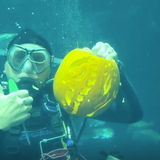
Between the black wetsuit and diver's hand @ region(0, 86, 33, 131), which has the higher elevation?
diver's hand @ region(0, 86, 33, 131)

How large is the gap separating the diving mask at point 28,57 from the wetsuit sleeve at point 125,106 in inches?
44.0

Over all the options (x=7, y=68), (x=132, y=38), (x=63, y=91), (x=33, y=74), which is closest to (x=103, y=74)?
(x=63, y=91)

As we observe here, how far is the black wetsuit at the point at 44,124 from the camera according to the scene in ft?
9.41

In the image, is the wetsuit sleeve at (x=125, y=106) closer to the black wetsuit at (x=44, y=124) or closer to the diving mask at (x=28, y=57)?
the black wetsuit at (x=44, y=124)

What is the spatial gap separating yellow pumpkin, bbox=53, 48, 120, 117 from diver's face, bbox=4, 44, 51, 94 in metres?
0.76

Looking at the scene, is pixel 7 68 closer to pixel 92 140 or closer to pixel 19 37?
pixel 19 37

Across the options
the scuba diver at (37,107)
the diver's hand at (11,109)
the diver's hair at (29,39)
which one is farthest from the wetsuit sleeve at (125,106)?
the diver's hand at (11,109)

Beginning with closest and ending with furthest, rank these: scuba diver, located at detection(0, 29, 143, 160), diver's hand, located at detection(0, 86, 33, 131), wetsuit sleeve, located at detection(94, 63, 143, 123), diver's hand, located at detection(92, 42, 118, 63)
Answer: diver's hand, located at detection(0, 86, 33, 131) → diver's hand, located at detection(92, 42, 118, 63) → scuba diver, located at detection(0, 29, 143, 160) → wetsuit sleeve, located at detection(94, 63, 143, 123)

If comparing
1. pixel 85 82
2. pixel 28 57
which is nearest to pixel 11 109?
pixel 85 82

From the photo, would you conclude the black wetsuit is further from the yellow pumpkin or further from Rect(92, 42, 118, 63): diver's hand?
the yellow pumpkin

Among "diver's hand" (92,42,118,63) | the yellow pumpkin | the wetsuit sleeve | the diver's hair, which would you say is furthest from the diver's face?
the wetsuit sleeve

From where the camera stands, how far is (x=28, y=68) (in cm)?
293

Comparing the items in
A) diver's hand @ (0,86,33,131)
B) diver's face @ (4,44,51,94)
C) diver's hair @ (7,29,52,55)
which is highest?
diver's hair @ (7,29,52,55)

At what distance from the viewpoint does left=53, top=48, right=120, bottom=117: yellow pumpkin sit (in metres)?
2.23
